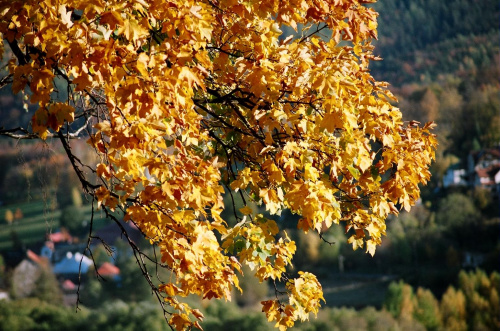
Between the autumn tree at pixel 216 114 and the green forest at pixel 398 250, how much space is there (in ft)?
109

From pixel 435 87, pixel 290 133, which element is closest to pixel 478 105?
pixel 435 87

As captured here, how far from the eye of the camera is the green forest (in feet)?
140

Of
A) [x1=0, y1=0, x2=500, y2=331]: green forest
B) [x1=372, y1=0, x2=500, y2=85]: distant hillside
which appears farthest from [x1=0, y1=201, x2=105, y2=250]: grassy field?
[x1=372, y1=0, x2=500, y2=85]: distant hillside

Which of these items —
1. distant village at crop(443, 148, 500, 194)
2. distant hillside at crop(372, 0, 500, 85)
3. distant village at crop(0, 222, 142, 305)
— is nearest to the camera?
distant village at crop(443, 148, 500, 194)

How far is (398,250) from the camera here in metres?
48.2

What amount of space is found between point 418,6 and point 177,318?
221ft

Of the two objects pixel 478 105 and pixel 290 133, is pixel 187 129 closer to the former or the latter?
pixel 290 133

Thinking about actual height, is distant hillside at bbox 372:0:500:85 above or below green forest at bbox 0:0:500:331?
above

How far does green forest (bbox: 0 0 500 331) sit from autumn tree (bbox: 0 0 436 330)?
33.1 m

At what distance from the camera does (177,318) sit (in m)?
3.79

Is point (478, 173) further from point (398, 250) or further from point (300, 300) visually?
point (300, 300)

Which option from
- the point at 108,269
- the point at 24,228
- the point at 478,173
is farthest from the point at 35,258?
the point at 478,173

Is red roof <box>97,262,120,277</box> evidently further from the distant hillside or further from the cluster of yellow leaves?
the cluster of yellow leaves

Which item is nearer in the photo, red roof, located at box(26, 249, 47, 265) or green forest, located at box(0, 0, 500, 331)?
green forest, located at box(0, 0, 500, 331)
